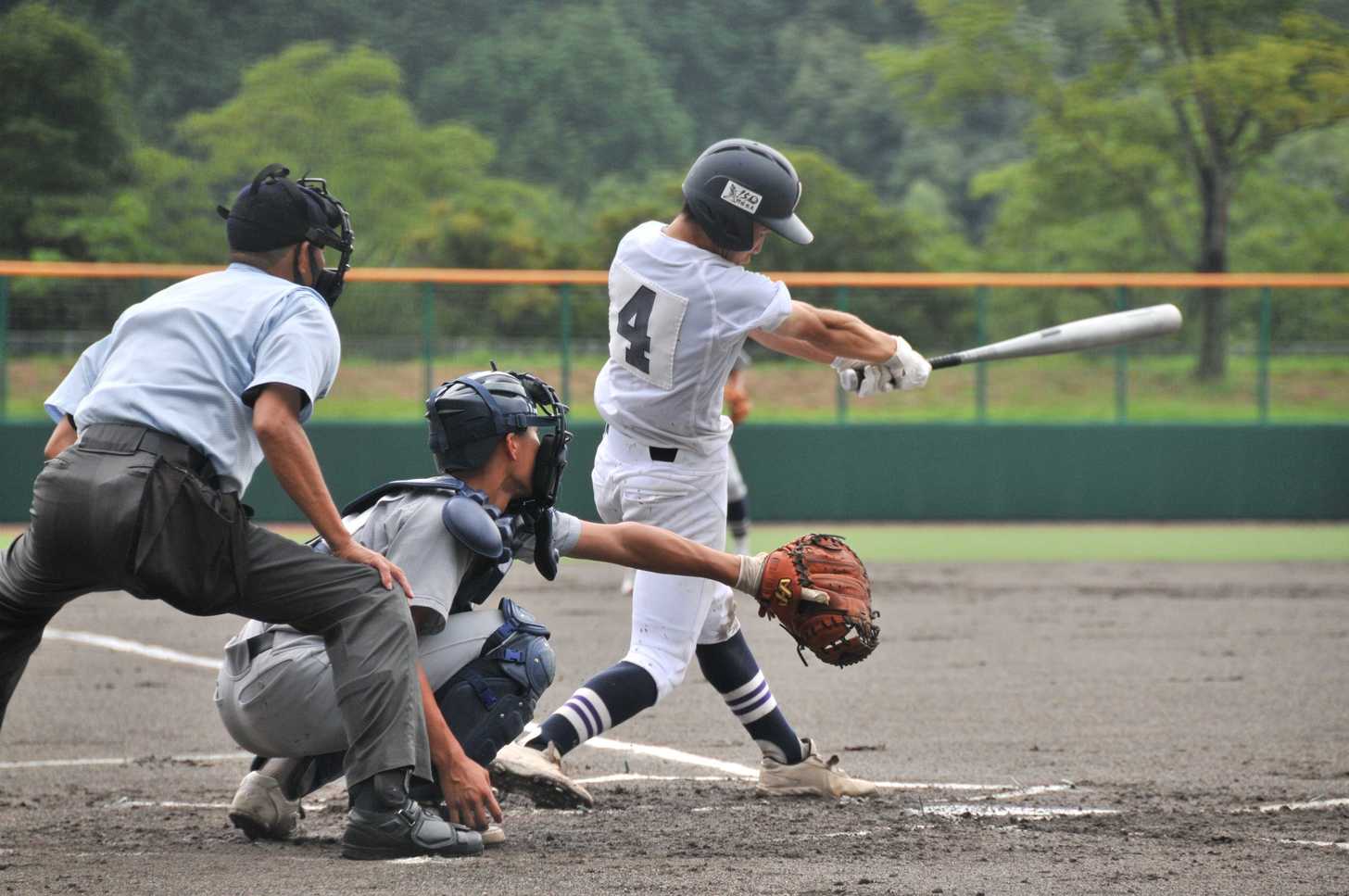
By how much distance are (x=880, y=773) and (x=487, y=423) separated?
2.28 m

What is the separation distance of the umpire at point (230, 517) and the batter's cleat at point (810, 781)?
55.8 inches

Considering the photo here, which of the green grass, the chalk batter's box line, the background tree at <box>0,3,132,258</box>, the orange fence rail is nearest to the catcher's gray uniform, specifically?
the chalk batter's box line

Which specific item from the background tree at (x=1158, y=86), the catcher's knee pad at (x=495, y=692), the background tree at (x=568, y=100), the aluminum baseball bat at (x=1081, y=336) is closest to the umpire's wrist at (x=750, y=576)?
the catcher's knee pad at (x=495, y=692)

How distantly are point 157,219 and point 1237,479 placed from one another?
27.2 meters

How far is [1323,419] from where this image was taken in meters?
19.1

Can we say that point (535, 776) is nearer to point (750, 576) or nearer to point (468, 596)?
point (468, 596)

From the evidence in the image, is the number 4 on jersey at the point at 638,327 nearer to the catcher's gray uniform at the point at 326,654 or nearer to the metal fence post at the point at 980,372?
the catcher's gray uniform at the point at 326,654

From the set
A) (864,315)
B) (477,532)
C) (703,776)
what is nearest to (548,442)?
(477,532)

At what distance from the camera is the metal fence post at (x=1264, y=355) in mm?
18703

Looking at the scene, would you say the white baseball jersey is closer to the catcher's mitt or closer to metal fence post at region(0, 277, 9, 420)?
the catcher's mitt

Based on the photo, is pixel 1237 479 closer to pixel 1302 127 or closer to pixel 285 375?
pixel 1302 127

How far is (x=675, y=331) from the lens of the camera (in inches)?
207

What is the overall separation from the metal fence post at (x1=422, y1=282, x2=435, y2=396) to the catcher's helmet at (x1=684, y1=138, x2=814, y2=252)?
505 inches

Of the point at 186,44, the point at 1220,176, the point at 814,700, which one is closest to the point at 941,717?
the point at 814,700
